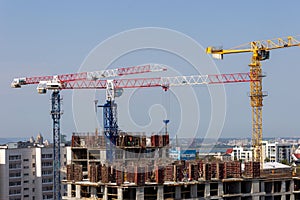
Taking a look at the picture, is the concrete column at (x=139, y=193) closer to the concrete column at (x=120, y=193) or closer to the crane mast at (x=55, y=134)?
the concrete column at (x=120, y=193)

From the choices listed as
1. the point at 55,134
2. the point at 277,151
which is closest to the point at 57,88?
the point at 55,134

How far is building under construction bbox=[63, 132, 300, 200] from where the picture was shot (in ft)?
117

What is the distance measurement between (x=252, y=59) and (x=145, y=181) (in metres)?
24.3

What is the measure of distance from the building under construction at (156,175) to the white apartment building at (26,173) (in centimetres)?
1799

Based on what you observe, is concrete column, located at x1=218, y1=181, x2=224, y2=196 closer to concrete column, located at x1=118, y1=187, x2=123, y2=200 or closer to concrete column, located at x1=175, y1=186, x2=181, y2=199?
concrete column, located at x1=175, y1=186, x2=181, y2=199

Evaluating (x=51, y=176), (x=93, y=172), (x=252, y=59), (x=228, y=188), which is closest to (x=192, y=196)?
(x=228, y=188)

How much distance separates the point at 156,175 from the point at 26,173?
29.7m

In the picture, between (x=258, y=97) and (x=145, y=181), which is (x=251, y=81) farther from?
(x=145, y=181)

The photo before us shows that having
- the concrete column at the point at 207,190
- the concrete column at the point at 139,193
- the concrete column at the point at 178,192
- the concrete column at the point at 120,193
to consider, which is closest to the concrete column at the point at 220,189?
the concrete column at the point at 207,190

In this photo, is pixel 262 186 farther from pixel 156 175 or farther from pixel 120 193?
pixel 120 193

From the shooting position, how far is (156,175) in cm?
3578

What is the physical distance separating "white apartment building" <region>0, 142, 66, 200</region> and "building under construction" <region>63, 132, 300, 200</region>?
1799cm

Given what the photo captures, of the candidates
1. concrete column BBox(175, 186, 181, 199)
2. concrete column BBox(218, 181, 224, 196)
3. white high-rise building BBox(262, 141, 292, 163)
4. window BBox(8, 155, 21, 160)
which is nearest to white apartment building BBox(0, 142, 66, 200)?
window BBox(8, 155, 21, 160)

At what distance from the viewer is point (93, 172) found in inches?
1468
